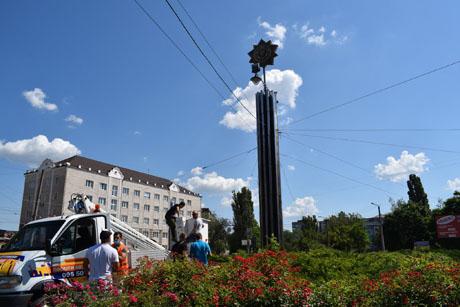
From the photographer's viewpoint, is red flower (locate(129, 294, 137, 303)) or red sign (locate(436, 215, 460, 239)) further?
red sign (locate(436, 215, 460, 239))

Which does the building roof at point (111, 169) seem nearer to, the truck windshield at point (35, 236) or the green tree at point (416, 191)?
the green tree at point (416, 191)

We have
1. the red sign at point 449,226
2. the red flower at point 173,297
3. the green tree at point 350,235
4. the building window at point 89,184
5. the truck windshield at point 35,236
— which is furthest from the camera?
the building window at point 89,184

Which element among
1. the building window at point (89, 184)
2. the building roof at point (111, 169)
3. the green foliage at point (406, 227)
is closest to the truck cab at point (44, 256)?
the green foliage at point (406, 227)

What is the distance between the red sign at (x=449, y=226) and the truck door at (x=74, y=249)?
46.0 m

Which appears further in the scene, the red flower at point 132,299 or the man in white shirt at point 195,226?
the man in white shirt at point 195,226

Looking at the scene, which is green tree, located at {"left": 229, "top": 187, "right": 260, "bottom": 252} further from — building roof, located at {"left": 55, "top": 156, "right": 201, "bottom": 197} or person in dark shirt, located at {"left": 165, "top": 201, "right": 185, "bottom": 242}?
person in dark shirt, located at {"left": 165, "top": 201, "right": 185, "bottom": 242}

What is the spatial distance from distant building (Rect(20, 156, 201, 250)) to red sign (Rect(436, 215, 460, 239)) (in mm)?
41021

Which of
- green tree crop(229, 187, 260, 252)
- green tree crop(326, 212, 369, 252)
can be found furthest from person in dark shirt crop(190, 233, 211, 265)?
green tree crop(229, 187, 260, 252)

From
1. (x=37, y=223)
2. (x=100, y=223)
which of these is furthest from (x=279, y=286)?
(x=37, y=223)

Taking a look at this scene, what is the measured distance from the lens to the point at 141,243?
13531 mm

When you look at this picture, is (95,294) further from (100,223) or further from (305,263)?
(305,263)

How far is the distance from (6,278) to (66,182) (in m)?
63.2

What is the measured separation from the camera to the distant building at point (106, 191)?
66625 mm

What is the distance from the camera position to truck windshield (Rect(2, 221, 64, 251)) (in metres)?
8.93
